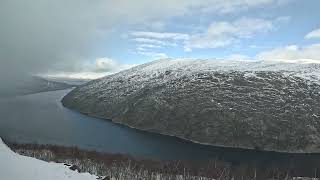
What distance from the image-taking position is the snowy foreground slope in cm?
4350

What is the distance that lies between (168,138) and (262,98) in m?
57.4

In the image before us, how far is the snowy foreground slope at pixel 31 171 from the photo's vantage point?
1713 inches

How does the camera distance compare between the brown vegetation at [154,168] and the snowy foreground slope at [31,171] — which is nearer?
the snowy foreground slope at [31,171]

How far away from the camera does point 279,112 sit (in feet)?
593

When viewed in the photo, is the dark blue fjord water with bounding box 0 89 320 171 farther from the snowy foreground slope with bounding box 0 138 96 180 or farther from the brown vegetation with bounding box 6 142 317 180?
the snowy foreground slope with bounding box 0 138 96 180

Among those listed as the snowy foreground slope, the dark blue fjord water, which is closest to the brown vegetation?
the dark blue fjord water

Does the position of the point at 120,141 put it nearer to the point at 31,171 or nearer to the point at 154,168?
the point at 154,168

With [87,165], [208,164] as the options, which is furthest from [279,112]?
[87,165]

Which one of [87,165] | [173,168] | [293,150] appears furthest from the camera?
[293,150]

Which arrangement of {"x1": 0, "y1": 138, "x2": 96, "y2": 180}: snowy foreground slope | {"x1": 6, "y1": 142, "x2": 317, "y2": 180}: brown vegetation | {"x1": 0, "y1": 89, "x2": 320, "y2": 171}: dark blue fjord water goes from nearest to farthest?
1. {"x1": 0, "y1": 138, "x2": 96, "y2": 180}: snowy foreground slope
2. {"x1": 6, "y1": 142, "x2": 317, "y2": 180}: brown vegetation
3. {"x1": 0, "y1": 89, "x2": 320, "y2": 171}: dark blue fjord water

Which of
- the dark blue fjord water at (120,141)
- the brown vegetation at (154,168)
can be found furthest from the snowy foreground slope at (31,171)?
the dark blue fjord water at (120,141)

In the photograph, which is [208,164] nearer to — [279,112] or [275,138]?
[275,138]

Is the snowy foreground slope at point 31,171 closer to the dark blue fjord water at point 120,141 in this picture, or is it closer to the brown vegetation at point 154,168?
the brown vegetation at point 154,168

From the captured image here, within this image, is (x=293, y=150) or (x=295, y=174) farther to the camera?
(x=293, y=150)
